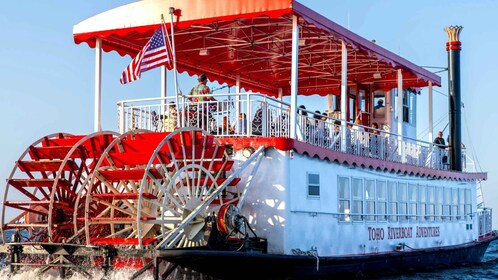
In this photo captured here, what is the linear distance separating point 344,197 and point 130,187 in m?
4.01

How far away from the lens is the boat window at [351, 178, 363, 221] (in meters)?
15.3

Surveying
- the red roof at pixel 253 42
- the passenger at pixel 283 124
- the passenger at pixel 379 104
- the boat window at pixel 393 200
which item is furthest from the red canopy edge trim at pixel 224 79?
the boat window at pixel 393 200

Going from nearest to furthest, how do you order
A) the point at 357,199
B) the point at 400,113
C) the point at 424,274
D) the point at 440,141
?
the point at 357,199 → the point at 424,274 → the point at 400,113 → the point at 440,141

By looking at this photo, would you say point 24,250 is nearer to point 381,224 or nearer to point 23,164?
point 23,164

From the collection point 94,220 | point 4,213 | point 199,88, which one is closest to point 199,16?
Answer: point 199,88

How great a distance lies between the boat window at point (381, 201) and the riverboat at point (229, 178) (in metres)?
0.04

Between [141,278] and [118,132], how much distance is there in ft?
12.7

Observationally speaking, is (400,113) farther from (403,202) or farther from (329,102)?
(329,102)

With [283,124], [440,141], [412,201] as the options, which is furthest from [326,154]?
[440,141]

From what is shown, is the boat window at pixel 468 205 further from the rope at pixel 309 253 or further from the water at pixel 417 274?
the rope at pixel 309 253

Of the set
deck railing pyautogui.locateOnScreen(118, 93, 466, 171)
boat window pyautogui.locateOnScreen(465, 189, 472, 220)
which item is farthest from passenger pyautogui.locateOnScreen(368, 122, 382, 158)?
boat window pyautogui.locateOnScreen(465, 189, 472, 220)

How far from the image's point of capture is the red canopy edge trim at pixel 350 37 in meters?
13.2

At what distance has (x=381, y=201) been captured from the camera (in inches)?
645

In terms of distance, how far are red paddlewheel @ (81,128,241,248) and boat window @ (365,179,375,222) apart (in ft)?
11.4
